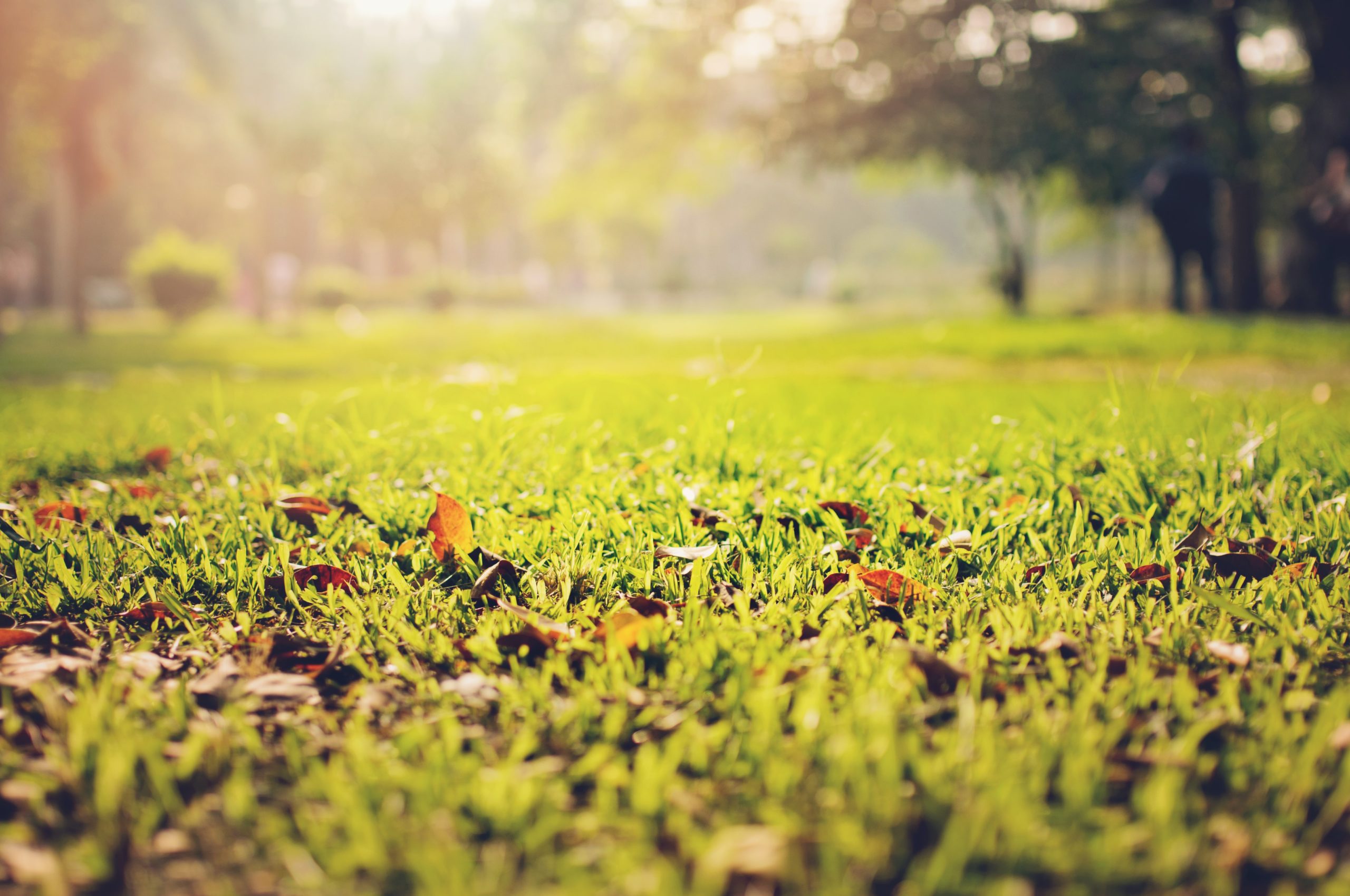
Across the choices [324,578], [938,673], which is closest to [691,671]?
[938,673]

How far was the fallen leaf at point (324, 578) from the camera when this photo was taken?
2.15 meters

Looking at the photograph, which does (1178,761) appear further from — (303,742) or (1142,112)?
(1142,112)

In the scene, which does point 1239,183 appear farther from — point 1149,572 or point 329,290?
point 329,290

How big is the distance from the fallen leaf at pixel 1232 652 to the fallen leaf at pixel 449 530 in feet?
5.30

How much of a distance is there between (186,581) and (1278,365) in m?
7.98

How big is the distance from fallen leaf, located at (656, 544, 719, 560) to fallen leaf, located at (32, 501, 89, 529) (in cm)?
174

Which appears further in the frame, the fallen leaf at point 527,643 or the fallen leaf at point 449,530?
the fallen leaf at point 449,530

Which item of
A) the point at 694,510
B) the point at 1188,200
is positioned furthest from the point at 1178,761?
the point at 1188,200

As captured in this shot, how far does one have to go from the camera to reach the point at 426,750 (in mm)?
1345

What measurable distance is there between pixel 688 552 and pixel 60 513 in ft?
6.30

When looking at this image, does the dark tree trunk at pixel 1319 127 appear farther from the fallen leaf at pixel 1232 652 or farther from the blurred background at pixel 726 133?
the fallen leaf at pixel 1232 652

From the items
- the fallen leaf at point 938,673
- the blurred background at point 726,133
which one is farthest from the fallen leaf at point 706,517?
the blurred background at point 726,133

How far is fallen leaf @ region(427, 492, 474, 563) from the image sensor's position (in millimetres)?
2305

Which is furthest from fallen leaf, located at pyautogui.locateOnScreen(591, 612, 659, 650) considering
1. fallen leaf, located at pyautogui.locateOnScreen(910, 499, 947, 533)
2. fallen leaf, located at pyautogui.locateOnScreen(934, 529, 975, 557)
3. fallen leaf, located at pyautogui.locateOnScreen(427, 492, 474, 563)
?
fallen leaf, located at pyautogui.locateOnScreen(910, 499, 947, 533)
